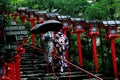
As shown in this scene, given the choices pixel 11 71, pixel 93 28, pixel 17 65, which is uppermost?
pixel 93 28

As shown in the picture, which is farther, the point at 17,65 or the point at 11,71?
the point at 11,71

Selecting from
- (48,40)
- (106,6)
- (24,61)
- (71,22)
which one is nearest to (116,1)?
(106,6)

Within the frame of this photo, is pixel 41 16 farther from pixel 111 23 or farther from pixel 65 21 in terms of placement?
pixel 111 23

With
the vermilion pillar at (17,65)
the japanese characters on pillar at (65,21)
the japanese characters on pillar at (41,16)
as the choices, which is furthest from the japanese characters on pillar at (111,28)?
the japanese characters on pillar at (41,16)

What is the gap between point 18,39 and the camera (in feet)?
39.4

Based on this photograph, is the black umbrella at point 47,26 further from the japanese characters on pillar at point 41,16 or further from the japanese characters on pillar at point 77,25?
the japanese characters on pillar at point 41,16

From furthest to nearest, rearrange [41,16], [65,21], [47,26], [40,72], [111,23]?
[41,16], [65,21], [111,23], [40,72], [47,26]

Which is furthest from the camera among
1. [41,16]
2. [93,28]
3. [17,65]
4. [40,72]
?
[41,16]

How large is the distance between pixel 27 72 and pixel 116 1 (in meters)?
5.64

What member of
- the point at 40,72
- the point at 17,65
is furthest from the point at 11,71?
the point at 40,72

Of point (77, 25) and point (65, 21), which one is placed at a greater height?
point (65, 21)

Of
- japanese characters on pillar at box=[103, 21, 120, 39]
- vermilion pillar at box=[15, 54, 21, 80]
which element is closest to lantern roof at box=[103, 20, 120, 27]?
japanese characters on pillar at box=[103, 21, 120, 39]

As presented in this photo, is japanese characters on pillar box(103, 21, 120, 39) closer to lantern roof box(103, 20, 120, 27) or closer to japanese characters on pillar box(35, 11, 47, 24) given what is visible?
lantern roof box(103, 20, 120, 27)

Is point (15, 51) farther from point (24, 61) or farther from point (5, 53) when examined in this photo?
point (24, 61)
